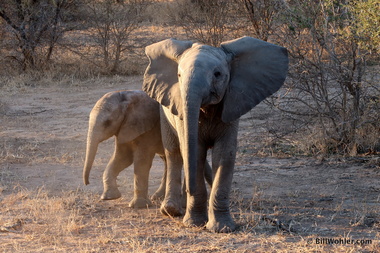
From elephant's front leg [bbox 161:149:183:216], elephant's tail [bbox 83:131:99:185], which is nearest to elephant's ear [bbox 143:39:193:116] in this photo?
elephant's front leg [bbox 161:149:183:216]

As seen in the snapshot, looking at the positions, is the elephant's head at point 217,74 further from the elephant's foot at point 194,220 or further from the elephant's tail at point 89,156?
the elephant's foot at point 194,220

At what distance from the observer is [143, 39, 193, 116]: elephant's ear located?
4.82 metres

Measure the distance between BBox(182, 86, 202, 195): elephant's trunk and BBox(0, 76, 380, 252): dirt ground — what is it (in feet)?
1.86

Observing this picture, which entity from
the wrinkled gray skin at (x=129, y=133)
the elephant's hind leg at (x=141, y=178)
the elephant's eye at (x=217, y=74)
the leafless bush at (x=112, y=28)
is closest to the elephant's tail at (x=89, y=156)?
the wrinkled gray skin at (x=129, y=133)

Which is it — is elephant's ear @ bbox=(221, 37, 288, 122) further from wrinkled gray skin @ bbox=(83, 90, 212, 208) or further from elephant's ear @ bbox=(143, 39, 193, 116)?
wrinkled gray skin @ bbox=(83, 90, 212, 208)

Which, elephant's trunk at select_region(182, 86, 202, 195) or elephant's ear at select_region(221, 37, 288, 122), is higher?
elephant's ear at select_region(221, 37, 288, 122)

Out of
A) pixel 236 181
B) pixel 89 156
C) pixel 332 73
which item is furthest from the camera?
pixel 332 73

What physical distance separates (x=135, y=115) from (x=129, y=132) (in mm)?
168

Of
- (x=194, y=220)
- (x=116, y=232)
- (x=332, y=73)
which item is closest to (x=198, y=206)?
(x=194, y=220)

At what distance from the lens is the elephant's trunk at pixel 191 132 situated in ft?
13.8

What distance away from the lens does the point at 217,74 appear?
4512 mm

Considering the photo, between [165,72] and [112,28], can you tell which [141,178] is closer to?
[165,72]

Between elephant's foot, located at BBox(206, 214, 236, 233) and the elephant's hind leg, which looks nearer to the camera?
elephant's foot, located at BBox(206, 214, 236, 233)

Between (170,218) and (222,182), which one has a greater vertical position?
(222,182)
